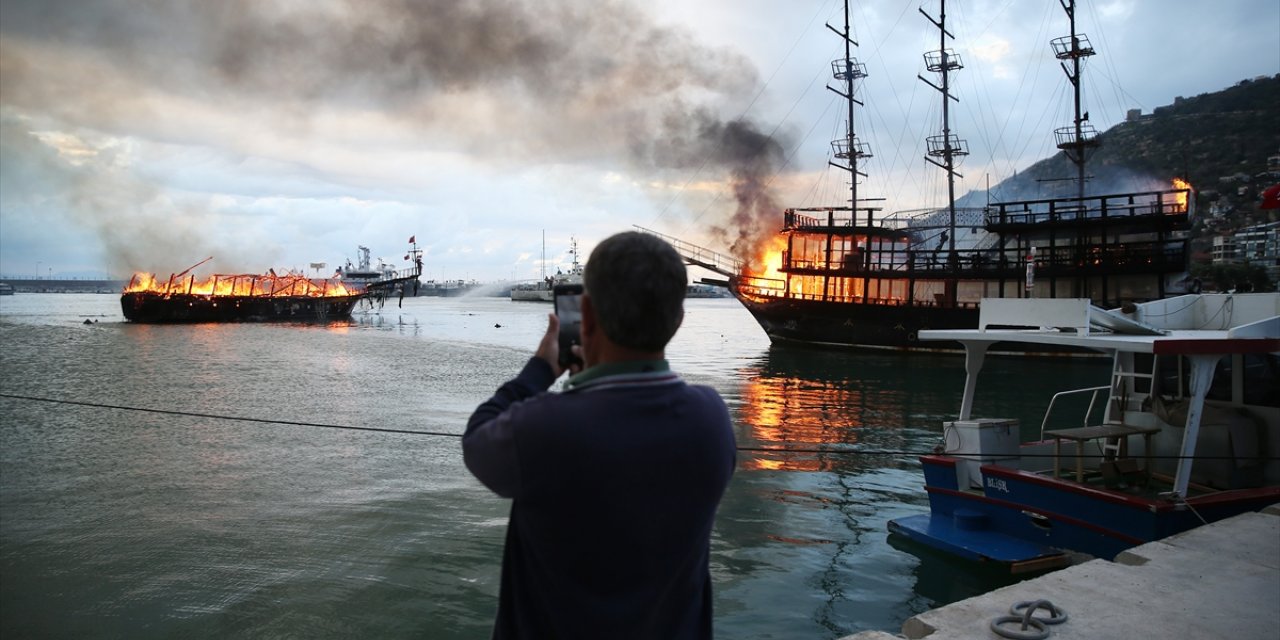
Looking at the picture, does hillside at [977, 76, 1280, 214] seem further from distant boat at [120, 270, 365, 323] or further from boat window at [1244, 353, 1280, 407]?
boat window at [1244, 353, 1280, 407]

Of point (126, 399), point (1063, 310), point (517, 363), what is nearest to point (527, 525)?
point (1063, 310)

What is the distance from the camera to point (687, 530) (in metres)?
1.84

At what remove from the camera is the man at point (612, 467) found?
1652 millimetres

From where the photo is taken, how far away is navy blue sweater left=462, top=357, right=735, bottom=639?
5.41 feet

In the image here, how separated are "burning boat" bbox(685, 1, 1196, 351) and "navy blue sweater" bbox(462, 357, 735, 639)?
36417mm

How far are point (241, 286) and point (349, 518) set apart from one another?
84904 millimetres

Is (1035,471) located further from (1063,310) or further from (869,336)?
(869,336)

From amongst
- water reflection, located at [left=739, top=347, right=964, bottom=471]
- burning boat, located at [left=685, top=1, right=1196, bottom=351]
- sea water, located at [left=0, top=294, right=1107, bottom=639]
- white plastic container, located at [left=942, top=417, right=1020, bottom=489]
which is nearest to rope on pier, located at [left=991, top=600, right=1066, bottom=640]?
sea water, located at [left=0, top=294, right=1107, bottom=639]

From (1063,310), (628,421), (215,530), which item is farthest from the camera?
(215,530)

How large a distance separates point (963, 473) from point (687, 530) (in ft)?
29.8

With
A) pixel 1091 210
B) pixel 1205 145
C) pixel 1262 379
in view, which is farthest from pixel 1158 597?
pixel 1205 145

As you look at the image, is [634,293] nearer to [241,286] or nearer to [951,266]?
[951,266]

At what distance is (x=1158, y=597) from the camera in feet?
18.1

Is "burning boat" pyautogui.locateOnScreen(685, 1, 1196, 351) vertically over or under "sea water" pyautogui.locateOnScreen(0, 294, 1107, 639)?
over
